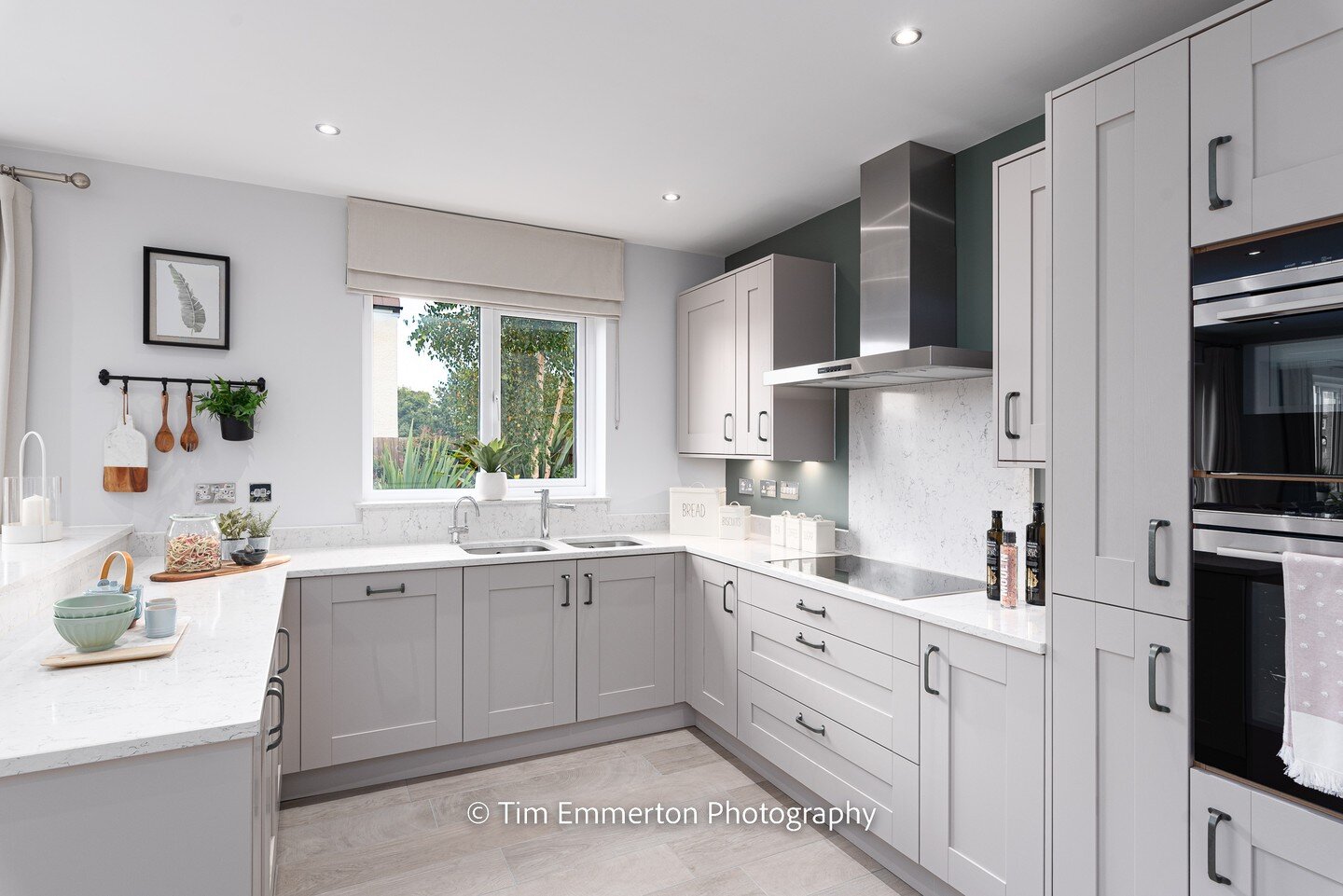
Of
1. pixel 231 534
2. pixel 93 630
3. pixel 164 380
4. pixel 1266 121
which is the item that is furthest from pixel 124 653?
pixel 1266 121

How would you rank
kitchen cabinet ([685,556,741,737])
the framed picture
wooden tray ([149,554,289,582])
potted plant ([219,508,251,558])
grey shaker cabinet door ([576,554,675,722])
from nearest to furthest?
wooden tray ([149,554,289,582]), potted plant ([219,508,251,558]), the framed picture, kitchen cabinet ([685,556,741,737]), grey shaker cabinet door ([576,554,675,722])

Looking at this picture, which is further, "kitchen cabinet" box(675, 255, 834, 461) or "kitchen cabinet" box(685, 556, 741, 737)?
"kitchen cabinet" box(675, 255, 834, 461)

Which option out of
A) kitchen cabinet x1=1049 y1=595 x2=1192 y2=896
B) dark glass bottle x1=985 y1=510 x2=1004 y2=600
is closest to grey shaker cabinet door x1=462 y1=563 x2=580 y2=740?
dark glass bottle x1=985 y1=510 x2=1004 y2=600

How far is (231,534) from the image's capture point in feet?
9.07

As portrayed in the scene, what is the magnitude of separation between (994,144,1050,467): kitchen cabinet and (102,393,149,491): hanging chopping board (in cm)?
326

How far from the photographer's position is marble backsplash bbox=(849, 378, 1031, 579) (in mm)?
2611

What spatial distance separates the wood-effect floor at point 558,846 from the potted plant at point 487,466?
1.27 meters

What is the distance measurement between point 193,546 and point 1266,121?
3289mm

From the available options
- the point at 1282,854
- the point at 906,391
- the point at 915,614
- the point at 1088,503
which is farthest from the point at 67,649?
the point at 906,391

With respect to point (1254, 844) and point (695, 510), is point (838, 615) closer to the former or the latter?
point (1254, 844)

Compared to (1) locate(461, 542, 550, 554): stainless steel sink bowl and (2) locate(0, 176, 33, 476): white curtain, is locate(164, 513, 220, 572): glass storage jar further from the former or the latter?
(1) locate(461, 542, 550, 554): stainless steel sink bowl

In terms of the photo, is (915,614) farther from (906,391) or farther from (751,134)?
(751,134)

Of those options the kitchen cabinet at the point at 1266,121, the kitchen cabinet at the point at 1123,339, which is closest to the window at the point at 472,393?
the kitchen cabinet at the point at 1123,339

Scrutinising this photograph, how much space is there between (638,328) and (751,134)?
157 cm
